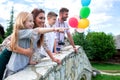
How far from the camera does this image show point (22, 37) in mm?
4086

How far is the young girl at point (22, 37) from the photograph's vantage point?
4047 millimetres

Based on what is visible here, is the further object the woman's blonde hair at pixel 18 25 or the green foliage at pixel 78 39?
the green foliage at pixel 78 39

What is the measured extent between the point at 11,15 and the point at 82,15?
61.8 feet

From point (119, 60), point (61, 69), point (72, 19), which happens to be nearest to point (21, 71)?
point (61, 69)

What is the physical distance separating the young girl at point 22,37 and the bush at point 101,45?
25330 millimetres

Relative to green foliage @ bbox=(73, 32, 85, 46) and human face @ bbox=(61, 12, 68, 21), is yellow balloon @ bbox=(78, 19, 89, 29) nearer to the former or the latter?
human face @ bbox=(61, 12, 68, 21)

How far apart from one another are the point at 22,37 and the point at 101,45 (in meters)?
26.8

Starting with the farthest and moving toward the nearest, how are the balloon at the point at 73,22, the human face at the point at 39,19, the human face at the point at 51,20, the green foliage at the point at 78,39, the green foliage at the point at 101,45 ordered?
the green foliage at the point at 101,45, the green foliage at the point at 78,39, the balloon at the point at 73,22, the human face at the point at 51,20, the human face at the point at 39,19

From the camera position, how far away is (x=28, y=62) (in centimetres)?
441

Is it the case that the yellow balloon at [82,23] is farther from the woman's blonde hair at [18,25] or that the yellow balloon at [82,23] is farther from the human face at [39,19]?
the woman's blonde hair at [18,25]

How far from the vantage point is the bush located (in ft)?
98.5

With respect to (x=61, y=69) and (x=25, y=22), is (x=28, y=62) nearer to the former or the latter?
(x=25, y=22)

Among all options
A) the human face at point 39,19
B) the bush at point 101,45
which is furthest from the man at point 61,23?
the bush at point 101,45

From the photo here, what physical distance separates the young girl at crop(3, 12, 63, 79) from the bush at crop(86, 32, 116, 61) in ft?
83.1
